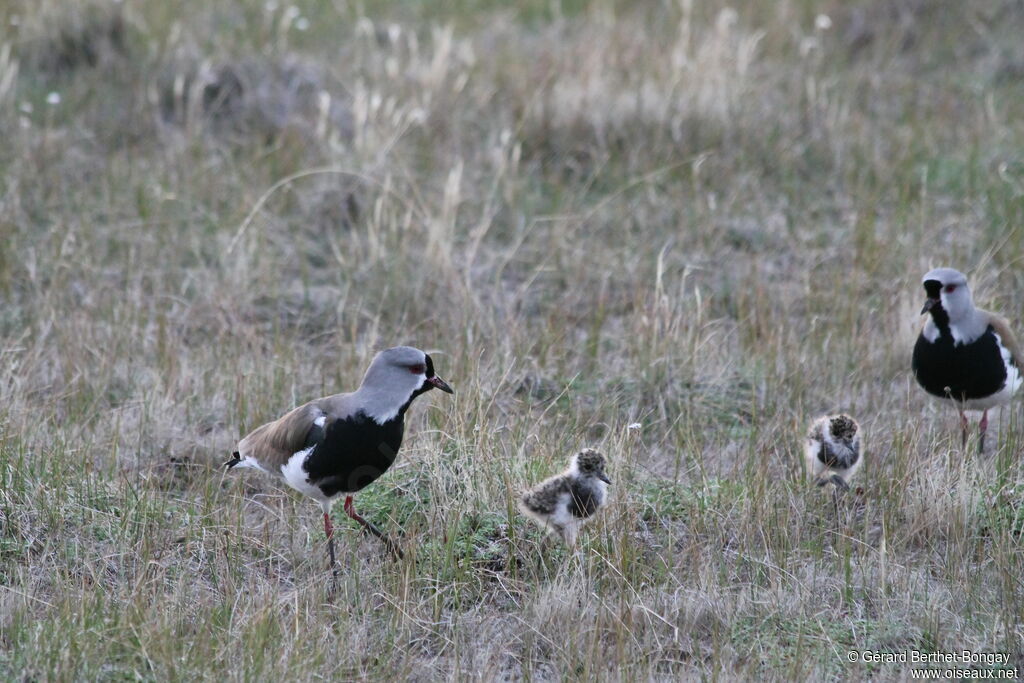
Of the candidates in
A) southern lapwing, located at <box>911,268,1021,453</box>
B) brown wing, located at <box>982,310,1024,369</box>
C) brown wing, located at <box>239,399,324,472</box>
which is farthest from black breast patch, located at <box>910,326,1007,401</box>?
brown wing, located at <box>239,399,324,472</box>

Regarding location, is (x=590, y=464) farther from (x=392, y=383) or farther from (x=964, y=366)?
(x=964, y=366)

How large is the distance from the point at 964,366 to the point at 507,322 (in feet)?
8.15

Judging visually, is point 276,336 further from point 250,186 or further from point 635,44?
point 635,44

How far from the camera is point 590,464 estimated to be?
16.5ft

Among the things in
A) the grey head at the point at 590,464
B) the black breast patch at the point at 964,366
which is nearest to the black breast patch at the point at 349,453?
the grey head at the point at 590,464

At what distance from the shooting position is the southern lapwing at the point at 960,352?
588 cm

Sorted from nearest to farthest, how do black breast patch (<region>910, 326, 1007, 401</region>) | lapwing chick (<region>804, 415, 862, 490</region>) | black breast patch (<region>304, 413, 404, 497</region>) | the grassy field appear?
the grassy field
black breast patch (<region>304, 413, 404, 497</region>)
lapwing chick (<region>804, 415, 862, 490</region>)
black breast patch (<region>910, 326, 1007, 401</region>)

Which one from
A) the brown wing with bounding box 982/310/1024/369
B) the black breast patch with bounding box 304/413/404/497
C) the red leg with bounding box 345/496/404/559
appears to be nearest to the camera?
the black breast patch with bounding box 304/413/404/497

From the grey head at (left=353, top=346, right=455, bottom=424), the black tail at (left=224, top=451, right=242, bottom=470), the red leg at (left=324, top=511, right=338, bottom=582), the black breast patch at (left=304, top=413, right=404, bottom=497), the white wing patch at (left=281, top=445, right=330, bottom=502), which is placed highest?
the grey head at (left=353, top=346, right=455, bottom=424)

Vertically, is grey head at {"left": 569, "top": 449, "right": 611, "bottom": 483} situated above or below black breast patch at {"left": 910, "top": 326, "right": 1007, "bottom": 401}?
below

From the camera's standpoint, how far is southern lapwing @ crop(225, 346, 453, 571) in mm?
5031

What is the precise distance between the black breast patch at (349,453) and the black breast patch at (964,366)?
264 cm

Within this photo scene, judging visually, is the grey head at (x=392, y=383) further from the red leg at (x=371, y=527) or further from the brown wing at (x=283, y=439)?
the red leg at (x=371, y=527)

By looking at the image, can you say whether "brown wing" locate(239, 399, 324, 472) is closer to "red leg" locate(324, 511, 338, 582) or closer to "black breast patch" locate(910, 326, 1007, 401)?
"red leg" locate(324, 511, 338, 582)
